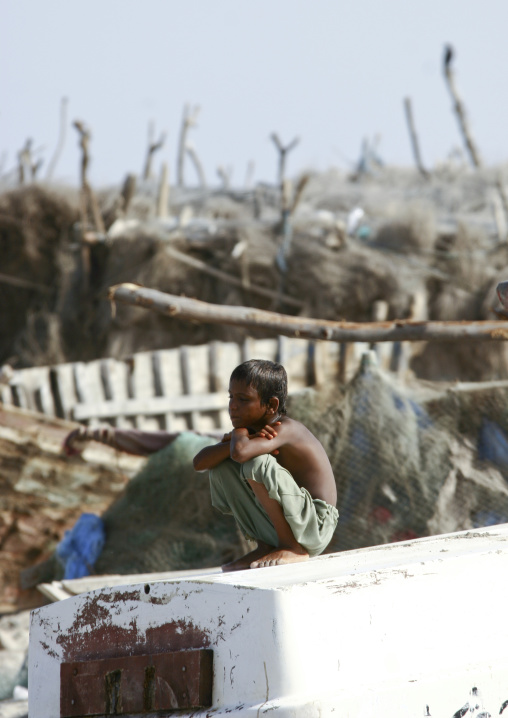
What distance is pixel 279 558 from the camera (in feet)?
10.6

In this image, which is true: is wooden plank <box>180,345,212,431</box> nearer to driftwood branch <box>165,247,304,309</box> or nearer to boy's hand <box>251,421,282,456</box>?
driftwood branch <box>165,247,304,309</box>

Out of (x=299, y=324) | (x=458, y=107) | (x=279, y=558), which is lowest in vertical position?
(x=279, y=558)

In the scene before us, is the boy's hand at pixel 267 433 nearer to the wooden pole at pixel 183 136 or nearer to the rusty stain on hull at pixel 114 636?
the rusty stain on hull at pixel 114 636

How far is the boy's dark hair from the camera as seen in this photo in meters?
3.30

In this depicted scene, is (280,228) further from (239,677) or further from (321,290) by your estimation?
(239,677)

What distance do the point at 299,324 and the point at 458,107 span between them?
1667cm

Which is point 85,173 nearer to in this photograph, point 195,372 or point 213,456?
point 195,372

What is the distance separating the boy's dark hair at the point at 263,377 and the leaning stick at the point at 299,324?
1.41m

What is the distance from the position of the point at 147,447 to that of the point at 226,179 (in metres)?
17.2

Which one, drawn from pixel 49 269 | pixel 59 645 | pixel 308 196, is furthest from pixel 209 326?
pixel 59 645

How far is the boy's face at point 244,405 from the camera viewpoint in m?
3.32

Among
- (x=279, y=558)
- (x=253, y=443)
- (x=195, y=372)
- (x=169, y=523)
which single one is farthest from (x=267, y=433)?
(x=195, y=372)

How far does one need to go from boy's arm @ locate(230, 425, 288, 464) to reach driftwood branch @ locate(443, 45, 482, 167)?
1826 cm

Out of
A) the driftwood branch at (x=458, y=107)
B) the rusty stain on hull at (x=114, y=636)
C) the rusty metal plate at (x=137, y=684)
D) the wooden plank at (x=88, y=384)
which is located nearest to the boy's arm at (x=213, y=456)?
the rusty stain on hull at (x=114, y=636)
